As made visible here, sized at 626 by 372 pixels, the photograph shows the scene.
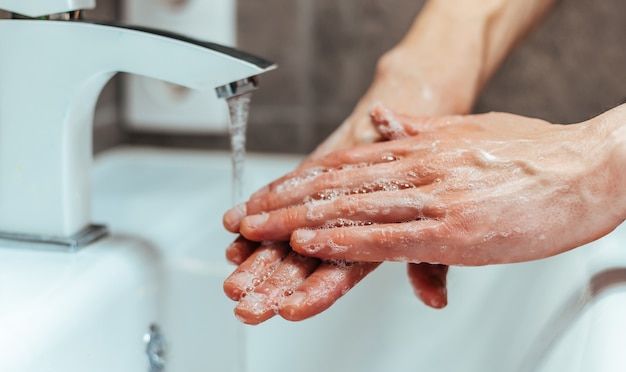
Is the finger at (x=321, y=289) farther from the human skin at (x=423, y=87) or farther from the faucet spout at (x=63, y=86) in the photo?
the faucet spout at (x=63, y=86)

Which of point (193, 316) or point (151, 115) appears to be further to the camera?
point (151, 115)

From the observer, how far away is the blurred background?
879 millimetres

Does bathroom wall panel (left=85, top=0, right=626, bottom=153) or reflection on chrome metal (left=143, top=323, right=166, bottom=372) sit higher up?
bathroom wall panel (left=85, top=0, right=626, bottom=153)

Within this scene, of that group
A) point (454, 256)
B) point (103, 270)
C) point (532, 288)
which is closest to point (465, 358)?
point (532, 288)

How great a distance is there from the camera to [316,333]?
69cm

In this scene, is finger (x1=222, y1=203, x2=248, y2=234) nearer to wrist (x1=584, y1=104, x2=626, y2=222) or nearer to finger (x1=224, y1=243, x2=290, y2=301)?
finger (x1=224, y1=243, x2=290, y2=301)

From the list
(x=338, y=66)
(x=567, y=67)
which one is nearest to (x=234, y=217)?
(x=338, y=66)

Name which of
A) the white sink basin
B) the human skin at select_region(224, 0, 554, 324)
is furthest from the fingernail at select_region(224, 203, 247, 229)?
the white sink basin

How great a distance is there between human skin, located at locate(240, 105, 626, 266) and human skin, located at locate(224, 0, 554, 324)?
20 mm

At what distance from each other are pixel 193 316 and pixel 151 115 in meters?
0.37

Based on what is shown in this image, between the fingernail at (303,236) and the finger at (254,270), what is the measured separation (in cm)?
3

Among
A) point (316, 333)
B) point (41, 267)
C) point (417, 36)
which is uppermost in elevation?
point (417, 36)

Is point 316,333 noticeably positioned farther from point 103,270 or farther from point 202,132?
point 202,132

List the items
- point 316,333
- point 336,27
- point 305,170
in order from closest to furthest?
point 305,170 < point 316,333 < point 336,27
